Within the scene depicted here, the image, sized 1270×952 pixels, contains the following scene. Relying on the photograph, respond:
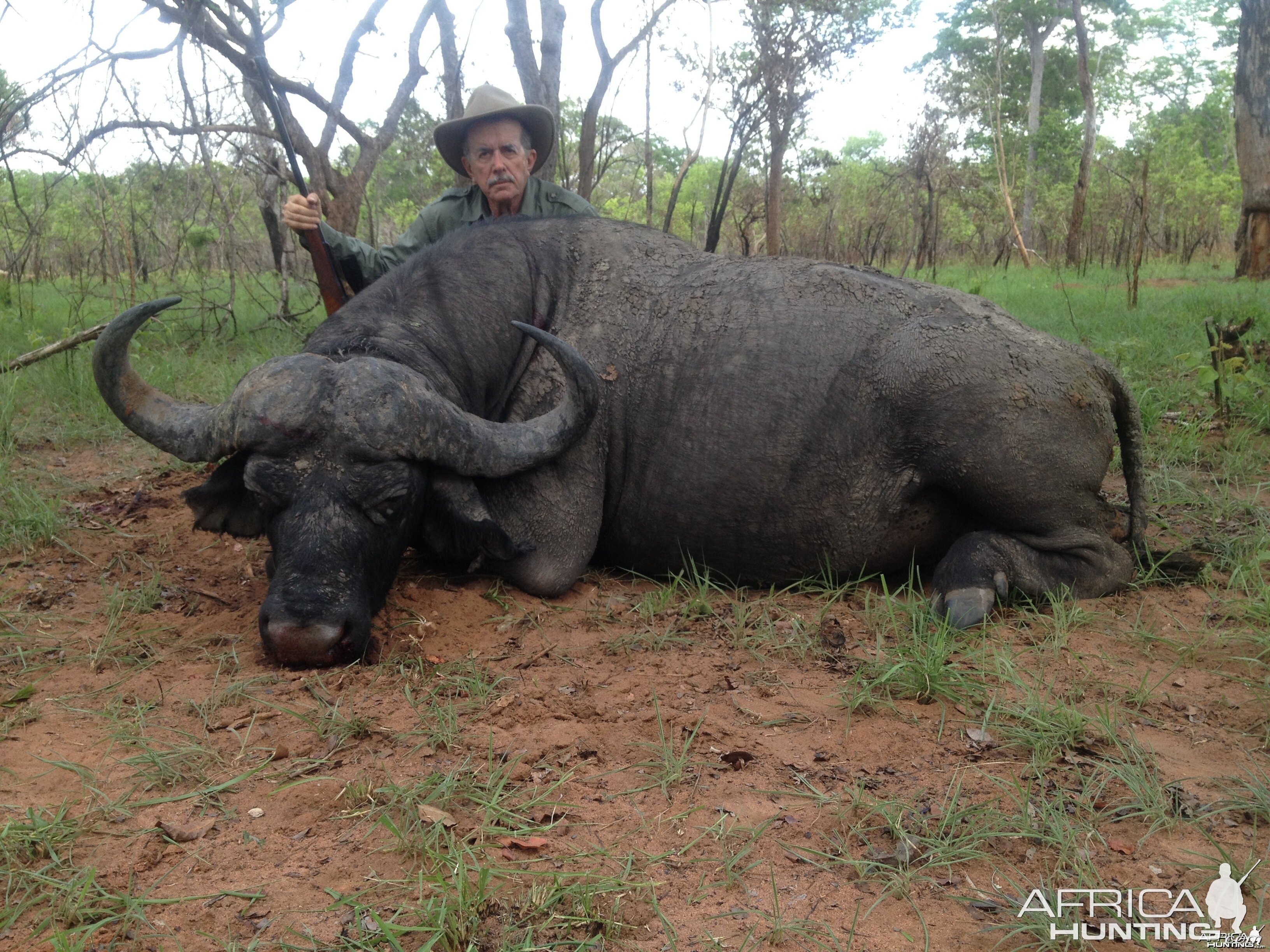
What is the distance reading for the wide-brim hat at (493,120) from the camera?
4.75 meters

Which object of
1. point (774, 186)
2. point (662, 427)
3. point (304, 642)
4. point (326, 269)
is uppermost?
point (774, 186)

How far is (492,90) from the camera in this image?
4.98 m

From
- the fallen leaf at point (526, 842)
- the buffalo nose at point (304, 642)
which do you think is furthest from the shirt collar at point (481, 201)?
the fallen leaf at point (526, 842)

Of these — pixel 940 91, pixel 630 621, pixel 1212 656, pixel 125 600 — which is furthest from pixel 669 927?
pixel 940 91

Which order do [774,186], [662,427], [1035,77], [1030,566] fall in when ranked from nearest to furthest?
[1030,566], [662,427], [774,186], [1035,77]

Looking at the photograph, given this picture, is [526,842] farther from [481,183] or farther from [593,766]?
[481,183]

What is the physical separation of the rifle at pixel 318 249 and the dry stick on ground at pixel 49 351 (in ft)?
4.80

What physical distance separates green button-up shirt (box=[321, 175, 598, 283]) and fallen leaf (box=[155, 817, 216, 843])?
319 centimetres

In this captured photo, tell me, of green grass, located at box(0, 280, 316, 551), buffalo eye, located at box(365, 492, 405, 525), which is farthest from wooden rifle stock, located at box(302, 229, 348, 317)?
buffalo eye, located at box(365, 492, 405, 525)

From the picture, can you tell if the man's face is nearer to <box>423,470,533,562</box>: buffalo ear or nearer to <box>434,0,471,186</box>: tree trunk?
<box>423,470,533,562</box>: buffalo ear

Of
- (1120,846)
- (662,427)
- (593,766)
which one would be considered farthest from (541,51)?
(1120,846)

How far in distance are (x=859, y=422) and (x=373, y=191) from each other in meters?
12.0

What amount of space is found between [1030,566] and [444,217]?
3500mm

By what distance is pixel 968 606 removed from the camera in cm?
329
